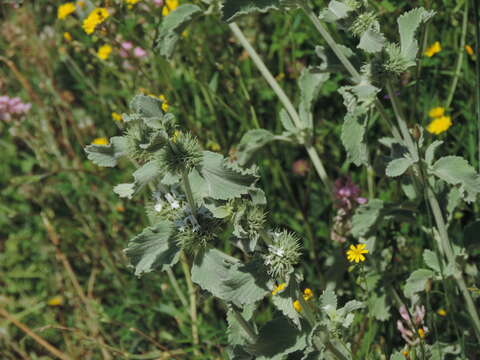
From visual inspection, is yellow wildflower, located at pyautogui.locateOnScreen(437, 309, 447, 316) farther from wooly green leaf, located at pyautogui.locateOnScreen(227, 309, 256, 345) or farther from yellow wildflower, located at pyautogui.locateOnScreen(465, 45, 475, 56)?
yellow wildflower, located at pyautogui.locateOnScreen(465, 45, 475, 56)

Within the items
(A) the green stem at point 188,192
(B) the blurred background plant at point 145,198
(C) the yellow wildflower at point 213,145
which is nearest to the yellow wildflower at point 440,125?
(B) the blurred background plant at point 145,198

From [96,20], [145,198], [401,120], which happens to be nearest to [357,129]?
[401,120]

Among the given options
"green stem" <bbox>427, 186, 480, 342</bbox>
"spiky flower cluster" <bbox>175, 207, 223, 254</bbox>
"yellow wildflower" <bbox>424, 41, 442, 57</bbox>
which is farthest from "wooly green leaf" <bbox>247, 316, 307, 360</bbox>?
"yellow wildflower" <bbox>424, 41, 442, 57</bbox>

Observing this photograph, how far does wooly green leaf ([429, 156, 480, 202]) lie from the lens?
1.67 m

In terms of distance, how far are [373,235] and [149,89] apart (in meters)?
1.60

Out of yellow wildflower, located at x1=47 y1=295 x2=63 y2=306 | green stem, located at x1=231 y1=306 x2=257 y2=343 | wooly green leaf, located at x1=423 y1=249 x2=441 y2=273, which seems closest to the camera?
green stem, located at x1=231 y1=306 x2=257 y2=343

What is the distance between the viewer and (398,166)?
5.67ft

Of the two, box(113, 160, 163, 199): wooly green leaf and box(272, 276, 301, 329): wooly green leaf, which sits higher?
box(113, 160, 163, 199): wooly green leaf

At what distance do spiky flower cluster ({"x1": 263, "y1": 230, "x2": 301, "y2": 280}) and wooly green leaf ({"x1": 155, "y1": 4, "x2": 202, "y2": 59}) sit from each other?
101 centimetres

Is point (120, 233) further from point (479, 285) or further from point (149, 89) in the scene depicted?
point (479, 285)

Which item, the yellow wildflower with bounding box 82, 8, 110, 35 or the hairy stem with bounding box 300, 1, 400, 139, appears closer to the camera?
the hairy stem with bounding box 300, 1, 400, 139

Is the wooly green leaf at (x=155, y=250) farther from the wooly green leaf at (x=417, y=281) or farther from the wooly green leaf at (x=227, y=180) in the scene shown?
the wooly green leaf at (x=417, y=281)

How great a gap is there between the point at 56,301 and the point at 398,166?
192 cm

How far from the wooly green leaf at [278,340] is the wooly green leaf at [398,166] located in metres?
0.55
